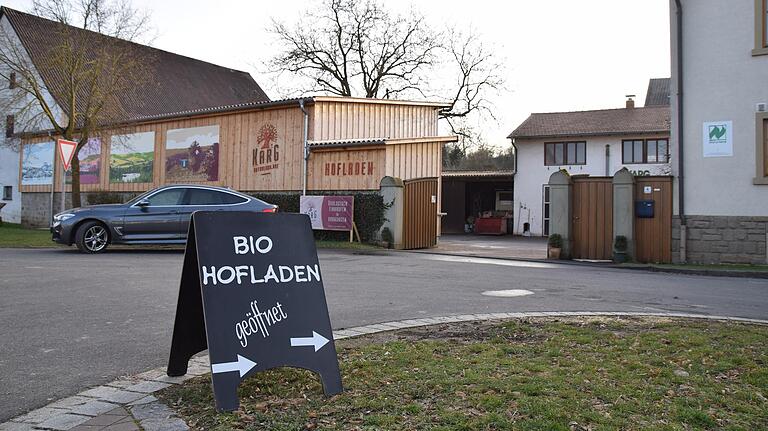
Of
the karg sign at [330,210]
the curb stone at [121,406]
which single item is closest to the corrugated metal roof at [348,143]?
the karg sign at [330,210]

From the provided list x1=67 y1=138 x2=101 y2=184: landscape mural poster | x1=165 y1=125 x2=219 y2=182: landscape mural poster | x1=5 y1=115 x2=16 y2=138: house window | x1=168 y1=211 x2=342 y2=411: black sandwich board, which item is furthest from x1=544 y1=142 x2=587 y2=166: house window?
x1=168 y1=211 x2=342 y2=411: black sandwich board

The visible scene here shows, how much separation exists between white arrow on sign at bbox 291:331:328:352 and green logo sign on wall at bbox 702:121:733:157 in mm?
14398

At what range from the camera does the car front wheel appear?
14.5m

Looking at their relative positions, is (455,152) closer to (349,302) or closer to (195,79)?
(195,79)

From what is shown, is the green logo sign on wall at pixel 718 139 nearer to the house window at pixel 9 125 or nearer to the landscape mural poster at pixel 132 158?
the landscape mural poster at pixel 132 158

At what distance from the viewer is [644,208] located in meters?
16.4

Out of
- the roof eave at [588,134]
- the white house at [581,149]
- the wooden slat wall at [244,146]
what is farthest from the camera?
the white house at [581,149]

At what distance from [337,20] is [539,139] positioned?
49.5ft

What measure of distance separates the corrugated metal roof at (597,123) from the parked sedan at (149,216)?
21.6 meters

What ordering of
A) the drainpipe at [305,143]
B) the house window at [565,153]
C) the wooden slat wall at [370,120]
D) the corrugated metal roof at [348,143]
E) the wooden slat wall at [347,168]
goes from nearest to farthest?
the corrugated metal roof at [348,143]
the wooden slat wall at [347,168]
the drainpipe at [305,143]
the wooden slat wall at [370,120]
the house window at [565,153]

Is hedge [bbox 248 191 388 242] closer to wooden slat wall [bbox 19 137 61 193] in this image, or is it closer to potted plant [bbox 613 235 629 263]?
potted plant [bbox 613 235 629 263]

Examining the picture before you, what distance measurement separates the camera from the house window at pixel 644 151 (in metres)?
31.3

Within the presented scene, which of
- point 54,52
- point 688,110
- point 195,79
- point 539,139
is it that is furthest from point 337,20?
point 688,110

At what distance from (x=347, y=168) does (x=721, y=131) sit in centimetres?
1050
